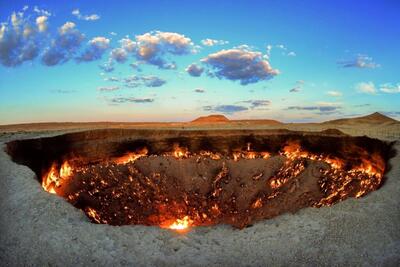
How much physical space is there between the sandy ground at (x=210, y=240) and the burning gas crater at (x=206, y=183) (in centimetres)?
753

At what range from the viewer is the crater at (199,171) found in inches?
618

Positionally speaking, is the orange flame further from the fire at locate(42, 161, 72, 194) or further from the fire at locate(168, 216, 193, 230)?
the fire at locate(42, 161, 72, 194)

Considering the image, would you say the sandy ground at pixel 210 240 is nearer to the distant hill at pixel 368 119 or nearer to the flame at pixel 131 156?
the flame at pixel 131 156

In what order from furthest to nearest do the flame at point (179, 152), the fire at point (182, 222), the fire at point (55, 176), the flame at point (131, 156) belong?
the flame at point (179, 152) < the flame at point (131, 156) < the fire at point (182, 222) < the fire at point (55, 176)

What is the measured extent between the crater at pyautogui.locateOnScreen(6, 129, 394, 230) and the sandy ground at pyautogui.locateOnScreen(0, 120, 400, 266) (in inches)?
293

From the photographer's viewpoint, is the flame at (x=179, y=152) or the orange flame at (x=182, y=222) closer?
the orange flame at (x=182, y=222)

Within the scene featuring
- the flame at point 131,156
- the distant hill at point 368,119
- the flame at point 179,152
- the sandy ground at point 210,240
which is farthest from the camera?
the distant hill at point 368,119

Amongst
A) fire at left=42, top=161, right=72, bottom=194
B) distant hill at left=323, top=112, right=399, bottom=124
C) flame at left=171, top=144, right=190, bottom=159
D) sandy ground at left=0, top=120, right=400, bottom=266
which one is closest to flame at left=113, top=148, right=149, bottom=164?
flame at left=171, top=144, right=190, bottom=159

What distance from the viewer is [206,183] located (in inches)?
754

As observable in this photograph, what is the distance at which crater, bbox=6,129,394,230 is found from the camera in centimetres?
1570

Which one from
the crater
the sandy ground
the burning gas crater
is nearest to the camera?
the sandy ground

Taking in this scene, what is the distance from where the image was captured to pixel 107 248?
6.14m

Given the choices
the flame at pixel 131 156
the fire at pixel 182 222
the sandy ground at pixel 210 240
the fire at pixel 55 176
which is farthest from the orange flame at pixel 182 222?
the sandy ground at pixel 210 240

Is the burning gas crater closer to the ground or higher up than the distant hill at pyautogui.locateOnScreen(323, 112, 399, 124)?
closer to the ground
